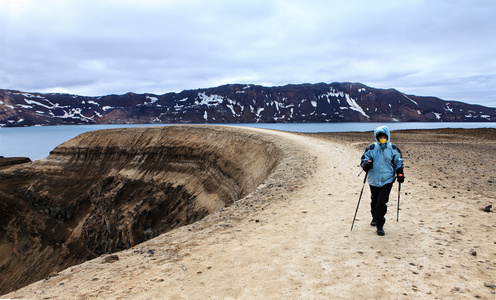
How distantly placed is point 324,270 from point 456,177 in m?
11.9

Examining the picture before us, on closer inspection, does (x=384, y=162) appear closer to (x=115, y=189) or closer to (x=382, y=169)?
(x=382, y=169)

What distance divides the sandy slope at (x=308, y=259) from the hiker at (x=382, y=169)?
2.14 ft

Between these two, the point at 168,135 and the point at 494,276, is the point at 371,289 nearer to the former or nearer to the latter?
the point at 494,276

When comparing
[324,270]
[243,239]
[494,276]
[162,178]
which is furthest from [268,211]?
[162,178]

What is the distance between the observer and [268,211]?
31.3 feet

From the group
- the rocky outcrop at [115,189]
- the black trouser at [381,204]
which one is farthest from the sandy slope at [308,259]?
the rocky outcrop at [115,189]

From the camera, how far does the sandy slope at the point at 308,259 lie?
4867 mm

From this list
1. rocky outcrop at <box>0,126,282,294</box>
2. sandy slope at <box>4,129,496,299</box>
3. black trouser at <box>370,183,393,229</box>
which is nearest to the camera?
sandy slope at <box>4,129,496,299</box>

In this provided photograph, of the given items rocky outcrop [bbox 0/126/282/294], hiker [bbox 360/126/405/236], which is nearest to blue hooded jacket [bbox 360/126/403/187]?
Answer: hiker [bbox 360/126/405/236]

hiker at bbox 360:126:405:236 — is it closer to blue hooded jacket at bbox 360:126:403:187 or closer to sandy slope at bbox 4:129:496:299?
blue hooded jacket at bbox 360:126:403:187

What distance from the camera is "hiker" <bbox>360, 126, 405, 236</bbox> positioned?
702 cm

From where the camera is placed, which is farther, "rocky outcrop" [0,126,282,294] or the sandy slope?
"rocky outcrop" [0,126,282,294]

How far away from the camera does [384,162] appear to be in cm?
712

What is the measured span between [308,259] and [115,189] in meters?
37.6
